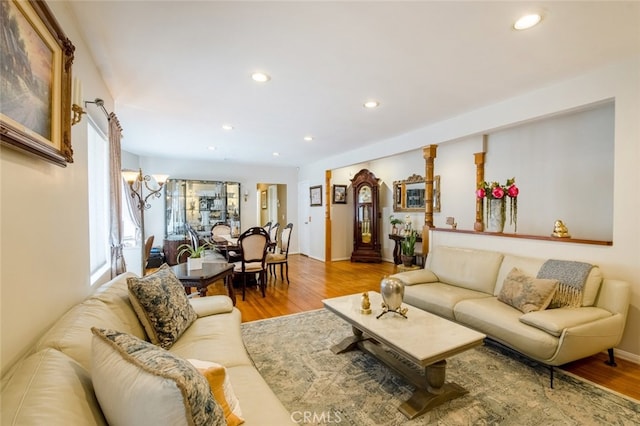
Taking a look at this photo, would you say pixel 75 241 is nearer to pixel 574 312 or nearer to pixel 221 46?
pixel 221 46

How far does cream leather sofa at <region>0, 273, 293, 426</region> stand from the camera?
0.79 metres

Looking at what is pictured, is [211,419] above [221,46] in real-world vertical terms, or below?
below

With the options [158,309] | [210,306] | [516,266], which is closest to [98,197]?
[210,306]

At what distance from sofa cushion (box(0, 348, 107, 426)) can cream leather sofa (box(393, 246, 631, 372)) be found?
2623 millimetres

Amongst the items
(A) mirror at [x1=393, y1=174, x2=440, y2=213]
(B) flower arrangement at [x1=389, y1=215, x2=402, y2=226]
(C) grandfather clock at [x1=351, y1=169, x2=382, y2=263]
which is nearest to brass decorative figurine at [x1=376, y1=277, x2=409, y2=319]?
(A) mirror at [x1=393, y1=174, x2=440, y2=213]

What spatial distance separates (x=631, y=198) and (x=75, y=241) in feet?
13.5

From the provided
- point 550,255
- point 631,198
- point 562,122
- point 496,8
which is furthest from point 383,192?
point 496,8

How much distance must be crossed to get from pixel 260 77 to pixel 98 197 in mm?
1933

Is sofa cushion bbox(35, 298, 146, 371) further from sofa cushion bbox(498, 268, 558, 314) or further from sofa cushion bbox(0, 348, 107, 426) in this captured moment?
sofa cushion bbox(498, 268, 558, 314)

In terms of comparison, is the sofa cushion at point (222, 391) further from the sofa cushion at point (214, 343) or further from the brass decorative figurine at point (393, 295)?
the brass decorative figurine at point (393, 295)

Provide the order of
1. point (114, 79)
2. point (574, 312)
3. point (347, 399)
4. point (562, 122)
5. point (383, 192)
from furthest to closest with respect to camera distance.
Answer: point (383, 192), point (562, 122), point (114, 79), point (574, 312), point (347, 399)

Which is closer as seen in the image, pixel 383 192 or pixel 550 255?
pixel 550 255

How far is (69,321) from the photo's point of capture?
1.30 metres

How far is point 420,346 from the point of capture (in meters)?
1.84
